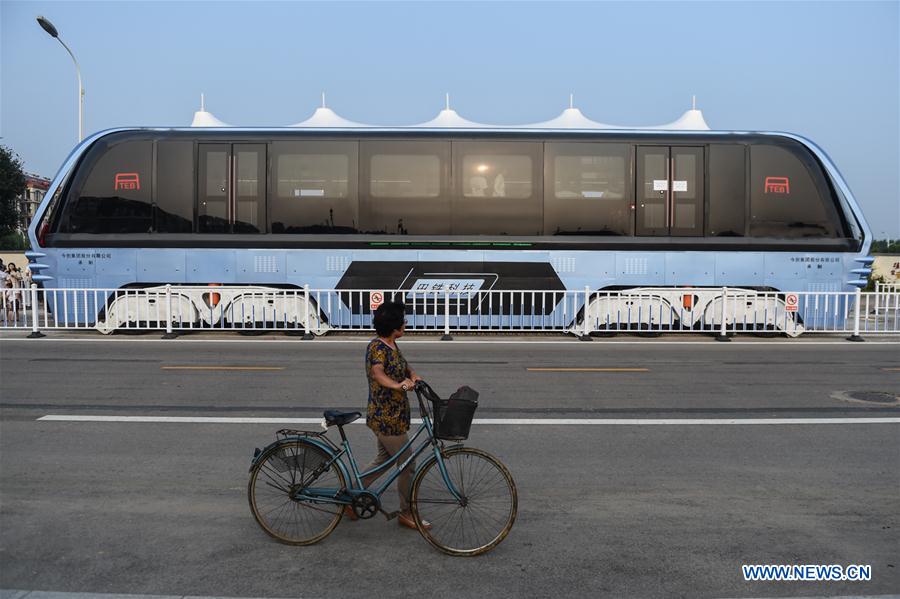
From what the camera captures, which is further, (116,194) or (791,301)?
(116,194)

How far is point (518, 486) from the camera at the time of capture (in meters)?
6.39

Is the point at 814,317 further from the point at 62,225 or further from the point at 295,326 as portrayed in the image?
the point at 62,225

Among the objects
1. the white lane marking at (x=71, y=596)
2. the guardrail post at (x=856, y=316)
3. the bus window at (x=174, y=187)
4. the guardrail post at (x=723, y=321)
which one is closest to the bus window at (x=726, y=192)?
the guardrail post at (x=723, y=321)

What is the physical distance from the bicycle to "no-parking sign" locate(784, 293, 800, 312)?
13.2 m

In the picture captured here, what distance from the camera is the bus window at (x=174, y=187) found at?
54.6 feet

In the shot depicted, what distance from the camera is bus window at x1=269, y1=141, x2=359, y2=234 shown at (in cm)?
1670

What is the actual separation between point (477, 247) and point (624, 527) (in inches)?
454

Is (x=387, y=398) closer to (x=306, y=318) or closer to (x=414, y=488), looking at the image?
(x=414, y=488)

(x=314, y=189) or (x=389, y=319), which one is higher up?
(x=314, y=189)

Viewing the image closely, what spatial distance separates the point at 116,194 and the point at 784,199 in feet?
46.9

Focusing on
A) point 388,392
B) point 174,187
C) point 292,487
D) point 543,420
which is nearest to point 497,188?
point 174,187

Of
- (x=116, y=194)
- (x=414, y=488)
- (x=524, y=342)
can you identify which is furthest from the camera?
(x=116, y=194)

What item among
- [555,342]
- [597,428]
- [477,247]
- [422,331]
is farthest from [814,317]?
[597,428]

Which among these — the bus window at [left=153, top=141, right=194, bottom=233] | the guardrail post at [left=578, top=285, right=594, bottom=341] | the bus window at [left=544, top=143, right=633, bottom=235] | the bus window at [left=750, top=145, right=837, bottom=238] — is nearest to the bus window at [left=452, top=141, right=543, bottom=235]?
the bus window at [left=544, top=143, right=633, bottom=235]
